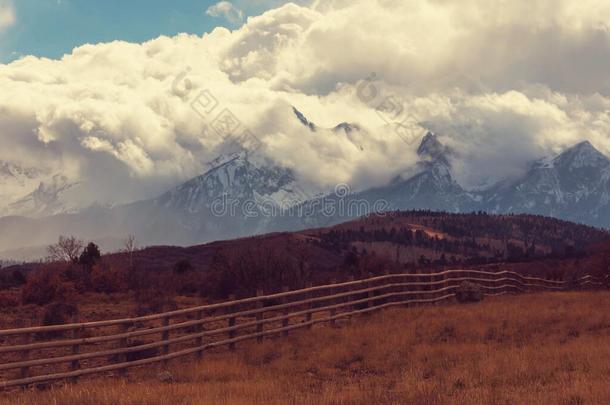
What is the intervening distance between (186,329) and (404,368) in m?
11.6

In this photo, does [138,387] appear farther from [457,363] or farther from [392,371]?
[457,363]

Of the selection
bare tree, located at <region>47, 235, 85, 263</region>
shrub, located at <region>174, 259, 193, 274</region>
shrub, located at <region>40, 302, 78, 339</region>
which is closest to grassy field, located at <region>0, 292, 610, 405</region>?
shrub, located at <region>40, 302, 78, 339</region>

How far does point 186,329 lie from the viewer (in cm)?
2375

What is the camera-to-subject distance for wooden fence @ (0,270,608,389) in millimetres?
13703

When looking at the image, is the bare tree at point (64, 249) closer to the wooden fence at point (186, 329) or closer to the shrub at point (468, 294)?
the wooden fence at point (186, 329)

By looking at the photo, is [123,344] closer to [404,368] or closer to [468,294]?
[404,368]

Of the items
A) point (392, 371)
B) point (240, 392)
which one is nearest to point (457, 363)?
point (392, 371)

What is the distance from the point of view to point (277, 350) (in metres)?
17.1

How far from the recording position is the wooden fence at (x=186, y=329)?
1370 cm

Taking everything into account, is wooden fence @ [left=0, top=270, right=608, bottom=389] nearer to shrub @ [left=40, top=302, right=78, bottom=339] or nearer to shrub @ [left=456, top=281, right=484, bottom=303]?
shrub @ [left=40, top=302, right=78, bottom=339]

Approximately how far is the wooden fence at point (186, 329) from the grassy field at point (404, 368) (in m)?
0.53

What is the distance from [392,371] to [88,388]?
19.1 ft

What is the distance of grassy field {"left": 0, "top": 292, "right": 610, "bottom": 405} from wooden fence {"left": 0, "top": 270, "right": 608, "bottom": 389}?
0.53 m

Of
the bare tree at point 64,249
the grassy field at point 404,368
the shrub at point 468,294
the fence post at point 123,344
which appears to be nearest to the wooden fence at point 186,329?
the fence post at point 123,344
